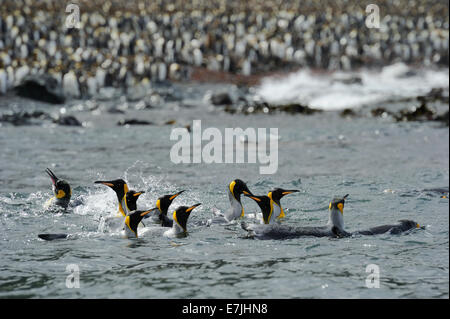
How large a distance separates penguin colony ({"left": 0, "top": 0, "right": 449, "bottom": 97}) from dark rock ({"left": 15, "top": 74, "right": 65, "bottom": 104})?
2.27 feet

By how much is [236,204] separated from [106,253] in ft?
6.77

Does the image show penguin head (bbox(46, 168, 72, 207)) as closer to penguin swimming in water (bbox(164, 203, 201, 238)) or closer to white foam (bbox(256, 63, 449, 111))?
penguin swimming in water (bbox(164, 203, 201, 238))

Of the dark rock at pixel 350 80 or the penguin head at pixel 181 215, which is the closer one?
the penguin head at pixel 181 215

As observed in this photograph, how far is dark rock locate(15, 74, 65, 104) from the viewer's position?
25.4 meters

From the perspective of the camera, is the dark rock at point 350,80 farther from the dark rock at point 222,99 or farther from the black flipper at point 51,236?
the black flipper at point 51,236

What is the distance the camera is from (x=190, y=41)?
37.4 meters

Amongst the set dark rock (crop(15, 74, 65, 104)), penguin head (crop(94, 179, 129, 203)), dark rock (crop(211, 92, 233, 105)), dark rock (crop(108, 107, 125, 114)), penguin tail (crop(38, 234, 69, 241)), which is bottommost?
penguin tail (crop(38, 234, 69, 241))

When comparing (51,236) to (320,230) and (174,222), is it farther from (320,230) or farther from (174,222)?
(320,230)

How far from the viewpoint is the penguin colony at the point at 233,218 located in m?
8.21

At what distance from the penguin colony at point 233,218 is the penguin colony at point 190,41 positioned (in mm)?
17338

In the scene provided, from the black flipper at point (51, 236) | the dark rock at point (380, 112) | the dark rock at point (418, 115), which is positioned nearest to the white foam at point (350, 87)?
the dark rock at point (380, 112)

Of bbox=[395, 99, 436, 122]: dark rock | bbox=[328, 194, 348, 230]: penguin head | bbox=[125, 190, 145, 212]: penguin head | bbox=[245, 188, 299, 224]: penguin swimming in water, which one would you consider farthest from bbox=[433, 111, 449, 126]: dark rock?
bbox=[125, 190, 145, 212]: penguin head

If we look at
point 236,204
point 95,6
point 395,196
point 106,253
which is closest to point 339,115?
point 395,196
